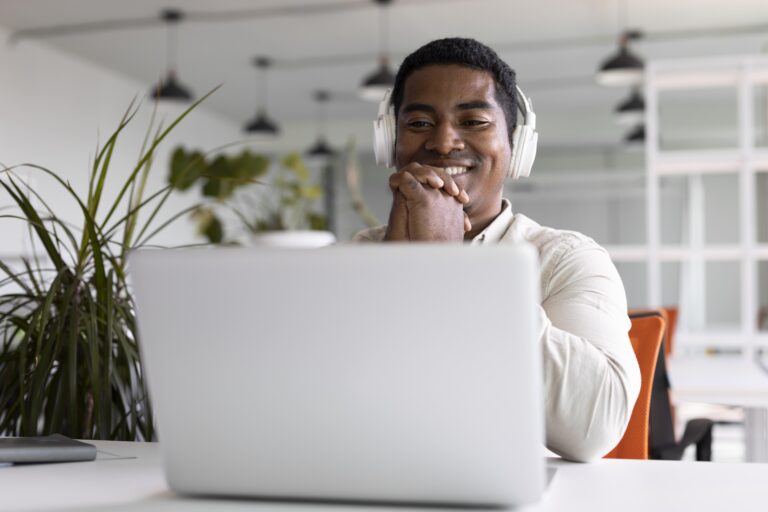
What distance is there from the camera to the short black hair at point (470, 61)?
1.47m

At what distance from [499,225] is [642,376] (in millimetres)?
365

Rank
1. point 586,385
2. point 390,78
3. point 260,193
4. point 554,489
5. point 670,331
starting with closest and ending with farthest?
1. point 554,489
2. point 586,385
3. point 670,331
4. point 390,78
5. point 260,193

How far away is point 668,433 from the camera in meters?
2.26

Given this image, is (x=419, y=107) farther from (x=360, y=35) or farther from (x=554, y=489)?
(x=360, y=35)

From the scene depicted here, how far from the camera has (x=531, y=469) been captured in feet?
2.52

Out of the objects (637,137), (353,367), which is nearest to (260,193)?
(637,137)

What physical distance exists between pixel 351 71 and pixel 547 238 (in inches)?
323

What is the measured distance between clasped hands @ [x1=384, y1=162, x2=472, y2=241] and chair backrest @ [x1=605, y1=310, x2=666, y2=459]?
48cm

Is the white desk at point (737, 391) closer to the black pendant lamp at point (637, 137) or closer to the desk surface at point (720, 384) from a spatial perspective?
the desk surface at point (720, 384)

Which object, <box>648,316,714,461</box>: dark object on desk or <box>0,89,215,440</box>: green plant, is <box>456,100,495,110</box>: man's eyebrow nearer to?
<box>0,89,215,440</box>: green plant

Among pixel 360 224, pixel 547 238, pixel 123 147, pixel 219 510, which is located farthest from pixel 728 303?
pixel 219 510

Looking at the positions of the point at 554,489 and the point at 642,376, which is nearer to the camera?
the point at 554,489

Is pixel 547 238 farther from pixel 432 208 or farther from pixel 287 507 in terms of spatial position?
pixel 287 507

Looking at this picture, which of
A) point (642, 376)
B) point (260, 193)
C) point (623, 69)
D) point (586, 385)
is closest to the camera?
point (586, 385)
